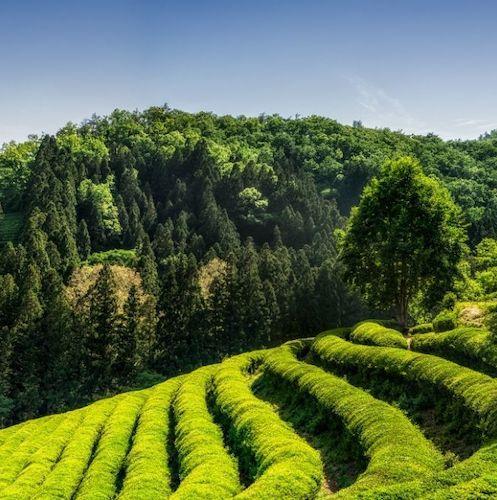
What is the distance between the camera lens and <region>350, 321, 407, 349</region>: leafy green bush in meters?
36.1

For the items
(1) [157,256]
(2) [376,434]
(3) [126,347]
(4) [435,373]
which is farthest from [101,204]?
(2) [376,434]

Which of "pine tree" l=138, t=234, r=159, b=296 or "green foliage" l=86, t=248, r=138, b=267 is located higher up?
"green foliage" l=86, t=248, r=138, b=267

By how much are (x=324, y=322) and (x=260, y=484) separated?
70314 millimetres

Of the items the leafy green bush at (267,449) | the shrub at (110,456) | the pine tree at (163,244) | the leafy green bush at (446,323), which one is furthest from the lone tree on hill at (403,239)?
the pine tree at (163,244)

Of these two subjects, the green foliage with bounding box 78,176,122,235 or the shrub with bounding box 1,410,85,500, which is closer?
the shrub with bounding box 1,410,85,500

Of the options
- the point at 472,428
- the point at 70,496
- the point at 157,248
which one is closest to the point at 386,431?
the point at 472,428

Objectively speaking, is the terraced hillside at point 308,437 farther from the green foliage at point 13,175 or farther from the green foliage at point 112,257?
the green foliage at point 13,175

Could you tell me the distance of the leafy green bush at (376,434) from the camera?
52.6 ft

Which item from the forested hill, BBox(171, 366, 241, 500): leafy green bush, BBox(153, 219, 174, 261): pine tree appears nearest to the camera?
BBox(171, 366, 241, 500): leafy green bush

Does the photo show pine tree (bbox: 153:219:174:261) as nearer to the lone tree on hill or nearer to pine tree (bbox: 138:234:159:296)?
pine tree (bbox: 138:234:159:296)

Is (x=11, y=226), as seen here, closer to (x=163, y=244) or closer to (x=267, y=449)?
(x=163, y=244)

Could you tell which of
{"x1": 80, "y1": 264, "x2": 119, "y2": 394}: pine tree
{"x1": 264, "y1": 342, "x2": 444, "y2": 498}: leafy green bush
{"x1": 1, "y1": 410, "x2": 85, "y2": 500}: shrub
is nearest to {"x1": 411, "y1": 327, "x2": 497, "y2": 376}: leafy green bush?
{"x1": 264, "y1": 342, "x2": 444, "y2": 498}: leafy green bush

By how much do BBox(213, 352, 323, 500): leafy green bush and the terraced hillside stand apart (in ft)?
0.22

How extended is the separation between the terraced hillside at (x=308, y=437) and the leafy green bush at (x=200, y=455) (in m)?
0.08
